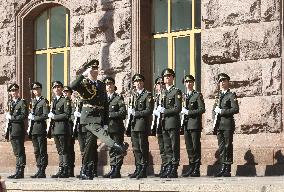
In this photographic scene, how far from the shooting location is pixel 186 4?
1686cm

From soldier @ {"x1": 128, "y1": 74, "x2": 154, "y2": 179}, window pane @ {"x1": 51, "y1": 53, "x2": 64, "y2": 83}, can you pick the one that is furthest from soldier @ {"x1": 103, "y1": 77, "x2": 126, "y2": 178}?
window pane @ {"x1": 51, "y1": 53, "x2": 64, "y2": 83}

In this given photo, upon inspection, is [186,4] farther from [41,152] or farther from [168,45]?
[41,152]

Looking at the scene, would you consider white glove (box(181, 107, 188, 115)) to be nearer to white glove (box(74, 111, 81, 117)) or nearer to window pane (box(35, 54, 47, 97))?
white glove (box(74, 111, 81, 117))

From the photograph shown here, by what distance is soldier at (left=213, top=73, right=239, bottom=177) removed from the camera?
14.6 meters

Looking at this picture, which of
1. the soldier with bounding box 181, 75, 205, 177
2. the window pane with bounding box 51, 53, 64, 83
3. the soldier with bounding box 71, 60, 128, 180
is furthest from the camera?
the window pane with bounding box 51, 53, 64, 83

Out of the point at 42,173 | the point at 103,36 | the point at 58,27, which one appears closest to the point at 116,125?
the point at 42,173

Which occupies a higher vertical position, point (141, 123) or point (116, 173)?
point (141, 123)

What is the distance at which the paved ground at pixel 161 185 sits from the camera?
36.3 ft

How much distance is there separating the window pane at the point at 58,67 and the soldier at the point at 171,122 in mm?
4772

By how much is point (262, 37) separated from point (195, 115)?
1801 millimetres

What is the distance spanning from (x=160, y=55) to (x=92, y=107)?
3618mm

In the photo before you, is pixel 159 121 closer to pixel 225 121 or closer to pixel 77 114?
pixel 225 121

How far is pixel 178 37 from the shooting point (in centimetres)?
1706

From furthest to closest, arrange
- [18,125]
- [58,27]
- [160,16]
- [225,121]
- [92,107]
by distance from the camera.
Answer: [58,27]
[160,16]
[18,125]
[225,121]
[92,107]
